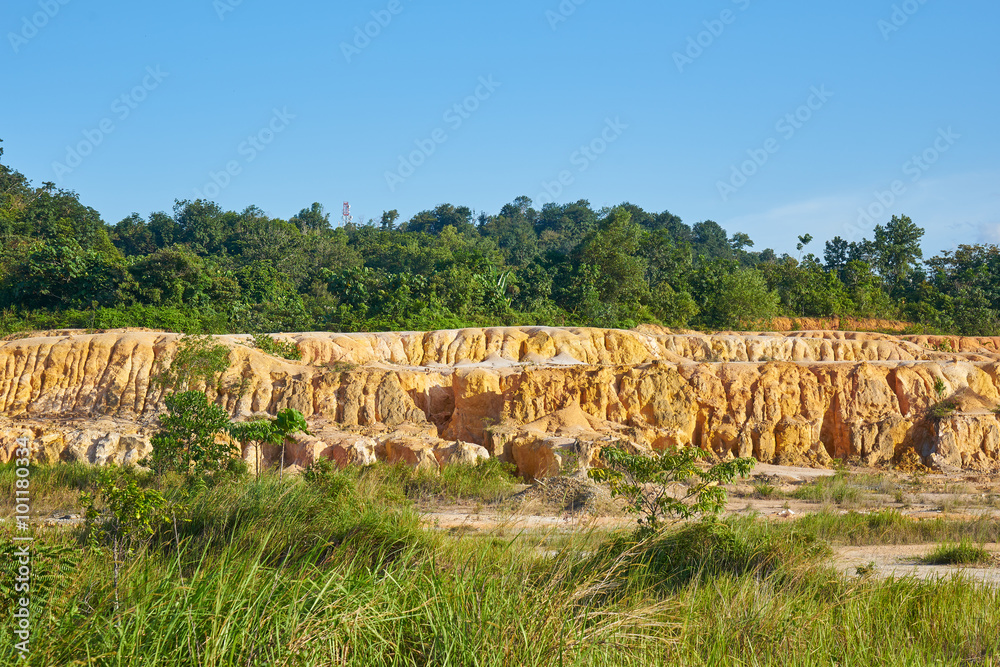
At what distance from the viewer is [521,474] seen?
820 inches

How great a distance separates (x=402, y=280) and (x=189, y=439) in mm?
26216

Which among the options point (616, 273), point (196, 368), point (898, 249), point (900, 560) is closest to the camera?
point (900, 560)

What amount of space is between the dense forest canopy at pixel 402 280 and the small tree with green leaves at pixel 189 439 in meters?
16.6

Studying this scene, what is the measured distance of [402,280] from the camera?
4116 cm

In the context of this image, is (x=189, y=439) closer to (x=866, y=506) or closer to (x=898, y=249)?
(x=866, y=506)

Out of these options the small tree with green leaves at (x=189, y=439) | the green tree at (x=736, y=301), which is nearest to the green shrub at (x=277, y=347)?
the small tree with green leaves at (x=189, y=439)

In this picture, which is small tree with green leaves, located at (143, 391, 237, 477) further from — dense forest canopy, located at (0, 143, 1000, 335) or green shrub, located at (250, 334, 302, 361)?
dense forest canopy, located at (0, 143, 1000, 335)

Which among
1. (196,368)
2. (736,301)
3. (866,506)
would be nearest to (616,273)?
(736,301)

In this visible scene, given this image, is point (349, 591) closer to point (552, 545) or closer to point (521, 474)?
point (552, 545)

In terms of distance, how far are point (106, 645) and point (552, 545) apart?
11.8 ft

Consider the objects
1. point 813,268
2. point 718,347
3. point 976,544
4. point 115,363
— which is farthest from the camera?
point 813,268

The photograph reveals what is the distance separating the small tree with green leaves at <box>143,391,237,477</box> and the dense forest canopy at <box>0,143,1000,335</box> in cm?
1661

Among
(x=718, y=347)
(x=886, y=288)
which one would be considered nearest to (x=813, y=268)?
(x=886, y=288)

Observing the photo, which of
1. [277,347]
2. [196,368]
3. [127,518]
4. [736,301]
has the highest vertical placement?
[736,301]
